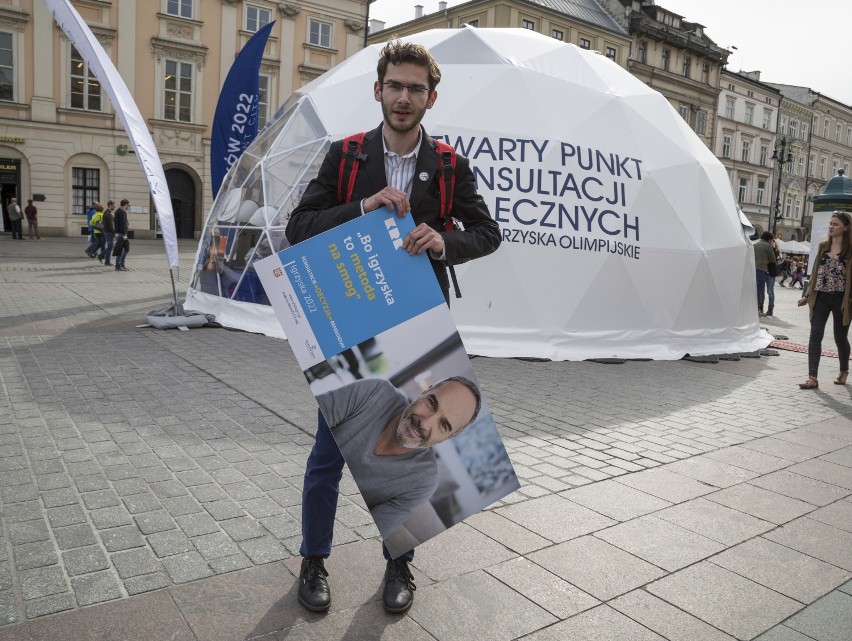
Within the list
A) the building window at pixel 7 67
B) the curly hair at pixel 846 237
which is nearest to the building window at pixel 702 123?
the building window at pixel 7 67

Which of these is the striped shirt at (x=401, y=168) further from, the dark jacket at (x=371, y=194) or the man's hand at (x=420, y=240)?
the man's hand at (x=420, y=240)

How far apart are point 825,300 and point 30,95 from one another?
29.7 meters

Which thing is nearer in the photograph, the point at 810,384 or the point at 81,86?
the point at 810,384

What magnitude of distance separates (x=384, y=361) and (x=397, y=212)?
537 millimetres

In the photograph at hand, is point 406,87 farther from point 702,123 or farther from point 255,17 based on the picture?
point 702,123

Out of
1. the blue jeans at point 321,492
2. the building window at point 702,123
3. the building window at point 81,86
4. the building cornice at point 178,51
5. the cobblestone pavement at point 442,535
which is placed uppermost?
the building window at point 702,123

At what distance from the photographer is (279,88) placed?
109ft

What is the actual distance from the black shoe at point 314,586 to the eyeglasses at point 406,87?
72.6 inches

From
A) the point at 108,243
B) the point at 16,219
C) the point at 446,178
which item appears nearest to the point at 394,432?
the point at 446,178

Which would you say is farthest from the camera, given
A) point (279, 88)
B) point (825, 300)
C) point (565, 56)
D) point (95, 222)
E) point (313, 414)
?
point (279, 88)

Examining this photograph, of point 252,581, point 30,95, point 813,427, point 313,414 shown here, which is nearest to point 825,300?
point 813,427

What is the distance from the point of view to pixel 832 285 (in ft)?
24.9

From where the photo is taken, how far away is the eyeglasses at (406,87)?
263cm

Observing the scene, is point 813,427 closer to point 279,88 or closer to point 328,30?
point 279,88
